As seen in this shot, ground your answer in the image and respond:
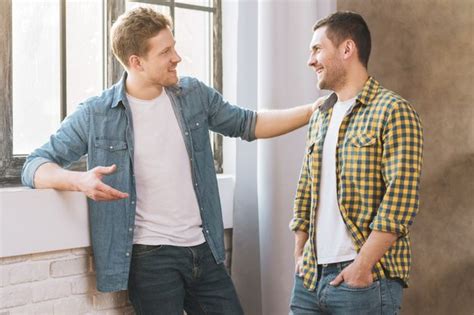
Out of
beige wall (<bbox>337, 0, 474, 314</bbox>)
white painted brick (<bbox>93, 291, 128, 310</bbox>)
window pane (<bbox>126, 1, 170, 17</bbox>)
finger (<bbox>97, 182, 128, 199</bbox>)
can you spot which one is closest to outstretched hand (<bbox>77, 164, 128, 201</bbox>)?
finger (<bbox>97, 182, 128, 199</bbox>)

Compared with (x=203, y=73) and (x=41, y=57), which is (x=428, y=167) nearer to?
(x=203, y=73)

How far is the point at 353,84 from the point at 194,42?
1.08m

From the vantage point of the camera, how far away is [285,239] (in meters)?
2.64

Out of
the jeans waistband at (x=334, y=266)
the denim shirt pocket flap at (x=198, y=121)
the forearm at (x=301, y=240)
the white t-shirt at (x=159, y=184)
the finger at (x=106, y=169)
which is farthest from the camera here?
the denim shirt pocket flap at (x=198, y=121)

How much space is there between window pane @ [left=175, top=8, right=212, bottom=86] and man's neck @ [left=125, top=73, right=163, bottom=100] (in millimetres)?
613

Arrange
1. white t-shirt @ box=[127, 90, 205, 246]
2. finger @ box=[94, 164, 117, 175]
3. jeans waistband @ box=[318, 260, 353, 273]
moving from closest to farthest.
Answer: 1. jeans waistband @ box=[318, 260, 353, 273]
2. finger @ box=[94, 164, 117, 175]
3. white t-shirt @ box=[127, 90, 205, 246]

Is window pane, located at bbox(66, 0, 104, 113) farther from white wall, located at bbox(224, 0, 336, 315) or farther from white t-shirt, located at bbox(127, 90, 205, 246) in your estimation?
white wall, located at bbox(224, 0, 336, 315)

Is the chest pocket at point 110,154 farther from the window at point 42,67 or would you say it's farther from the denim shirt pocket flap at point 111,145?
the window at point 42,67

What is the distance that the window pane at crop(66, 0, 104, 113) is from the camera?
8.38 feet

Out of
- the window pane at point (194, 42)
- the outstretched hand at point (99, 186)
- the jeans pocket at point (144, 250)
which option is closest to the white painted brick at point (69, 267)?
the jeans pocket at point (144, 250)

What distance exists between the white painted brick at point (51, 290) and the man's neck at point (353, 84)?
1.08m

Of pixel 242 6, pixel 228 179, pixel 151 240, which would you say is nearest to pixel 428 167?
pixel 228 179

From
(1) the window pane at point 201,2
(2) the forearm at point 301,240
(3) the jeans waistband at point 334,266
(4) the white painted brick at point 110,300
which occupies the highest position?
(1) the window pane at point 201,2

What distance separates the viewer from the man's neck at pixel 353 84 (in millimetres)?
2021
